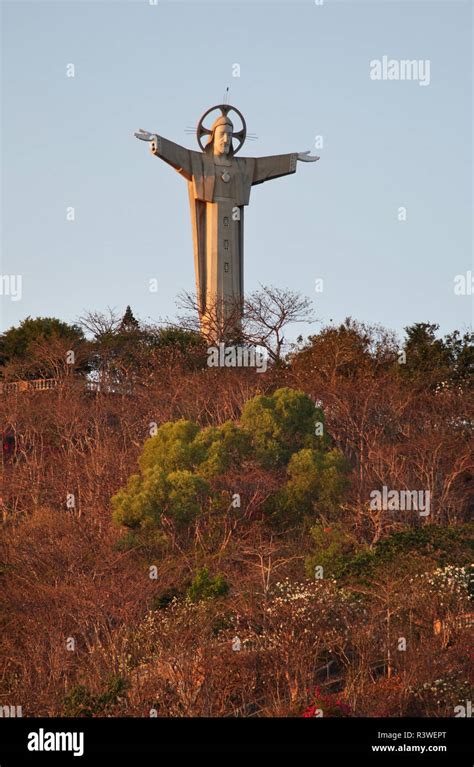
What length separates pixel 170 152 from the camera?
4041cm

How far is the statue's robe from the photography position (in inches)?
1607

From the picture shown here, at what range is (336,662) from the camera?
1906 cm

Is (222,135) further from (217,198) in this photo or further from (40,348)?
(40,348)

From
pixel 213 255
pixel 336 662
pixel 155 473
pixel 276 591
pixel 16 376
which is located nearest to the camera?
pixel 336 662

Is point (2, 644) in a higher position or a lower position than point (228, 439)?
lower

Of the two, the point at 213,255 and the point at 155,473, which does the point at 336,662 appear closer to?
the point at 155,473

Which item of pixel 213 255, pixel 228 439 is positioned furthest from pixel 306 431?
pixel 213 255

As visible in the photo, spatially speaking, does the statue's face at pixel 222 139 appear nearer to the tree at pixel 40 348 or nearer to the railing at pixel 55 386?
the tree at pixel 40 348

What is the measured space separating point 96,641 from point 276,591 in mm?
2791

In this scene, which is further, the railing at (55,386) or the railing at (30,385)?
the railing at (30,385)

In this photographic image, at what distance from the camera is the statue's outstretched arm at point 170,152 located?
39.7m

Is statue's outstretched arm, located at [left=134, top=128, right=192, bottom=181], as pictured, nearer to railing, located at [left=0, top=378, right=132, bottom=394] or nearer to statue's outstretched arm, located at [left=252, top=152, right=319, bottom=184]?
statue's outstretched arm, located at [left=252, top=152, right=319, bottom=184]

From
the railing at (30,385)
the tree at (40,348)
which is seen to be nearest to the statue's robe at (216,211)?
the tree at (40,348)
